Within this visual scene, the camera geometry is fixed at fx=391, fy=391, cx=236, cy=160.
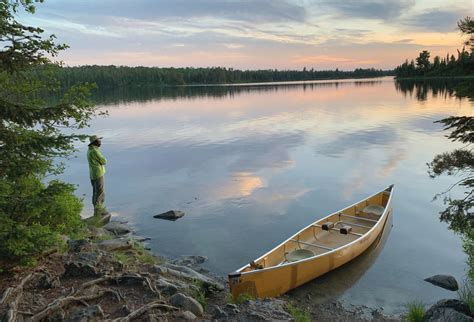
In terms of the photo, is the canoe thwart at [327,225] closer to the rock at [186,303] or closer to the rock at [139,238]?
the rock at [139,238]

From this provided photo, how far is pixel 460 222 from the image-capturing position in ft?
25.4

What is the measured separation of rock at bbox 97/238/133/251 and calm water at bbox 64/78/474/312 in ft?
5.78

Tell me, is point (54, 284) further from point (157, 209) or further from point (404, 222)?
point (404, 222)

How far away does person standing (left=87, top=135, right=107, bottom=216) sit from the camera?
12.9m

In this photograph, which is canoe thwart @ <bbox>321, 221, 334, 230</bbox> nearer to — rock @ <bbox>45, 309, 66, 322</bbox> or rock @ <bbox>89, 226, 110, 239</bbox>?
rock @ <bbox>89, 226, 110, 239</bbox>

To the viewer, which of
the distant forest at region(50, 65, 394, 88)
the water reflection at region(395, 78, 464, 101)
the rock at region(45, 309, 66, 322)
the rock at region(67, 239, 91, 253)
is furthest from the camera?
the distant forest at region(50, 65, 394, 88)

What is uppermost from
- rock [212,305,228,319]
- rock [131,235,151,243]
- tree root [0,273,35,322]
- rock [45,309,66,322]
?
tree root [0,273,35,322]

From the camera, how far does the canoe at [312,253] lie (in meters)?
8.91

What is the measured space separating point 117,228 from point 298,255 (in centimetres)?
685

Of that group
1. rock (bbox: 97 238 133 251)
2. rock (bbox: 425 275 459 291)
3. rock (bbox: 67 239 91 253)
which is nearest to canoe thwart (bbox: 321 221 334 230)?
rock (bbox: 425 275 459 291)

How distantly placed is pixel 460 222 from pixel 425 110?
47910mm

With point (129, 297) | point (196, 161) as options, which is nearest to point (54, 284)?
point (129, 297)

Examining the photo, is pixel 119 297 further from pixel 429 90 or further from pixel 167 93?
pixel 167 93

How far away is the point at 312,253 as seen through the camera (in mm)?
10742
